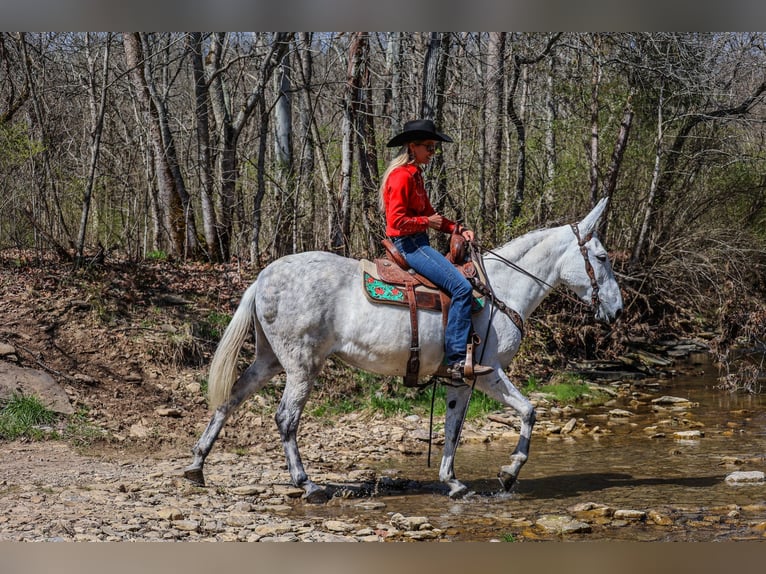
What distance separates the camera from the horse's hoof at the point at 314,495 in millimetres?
7074

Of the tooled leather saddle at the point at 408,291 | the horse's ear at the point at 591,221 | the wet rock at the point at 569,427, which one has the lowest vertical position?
the wet rock at the point at 569,427

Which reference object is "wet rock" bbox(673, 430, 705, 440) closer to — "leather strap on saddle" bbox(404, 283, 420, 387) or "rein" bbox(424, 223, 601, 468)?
"rein" bbox(424, 223, 601, 468)

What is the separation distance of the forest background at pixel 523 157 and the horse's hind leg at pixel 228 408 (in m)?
5.05

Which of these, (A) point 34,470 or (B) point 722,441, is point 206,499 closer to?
(A) point 34,470

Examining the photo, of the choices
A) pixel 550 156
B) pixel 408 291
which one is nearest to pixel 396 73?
pixel 550 156

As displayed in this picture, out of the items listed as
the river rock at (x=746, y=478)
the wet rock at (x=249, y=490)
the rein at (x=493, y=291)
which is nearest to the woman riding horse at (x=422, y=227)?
the rein at (x=493, y=291)

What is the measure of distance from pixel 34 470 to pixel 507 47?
1101 cm

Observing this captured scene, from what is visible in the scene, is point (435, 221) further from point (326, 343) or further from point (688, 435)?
point (688, 435)

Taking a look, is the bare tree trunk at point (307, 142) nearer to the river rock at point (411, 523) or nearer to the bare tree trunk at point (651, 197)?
the bare tree trunk at point (651, 197)

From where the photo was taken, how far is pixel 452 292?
23.5 ft

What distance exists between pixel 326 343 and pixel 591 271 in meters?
2.70

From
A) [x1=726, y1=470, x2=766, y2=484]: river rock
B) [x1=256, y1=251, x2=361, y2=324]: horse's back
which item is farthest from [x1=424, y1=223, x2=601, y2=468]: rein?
[x1=726, y1=470, x2=766, y2=484]: river rock

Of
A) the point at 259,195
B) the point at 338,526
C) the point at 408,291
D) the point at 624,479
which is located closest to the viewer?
the point at 338,526

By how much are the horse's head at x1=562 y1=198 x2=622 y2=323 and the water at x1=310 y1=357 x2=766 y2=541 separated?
1722mm
